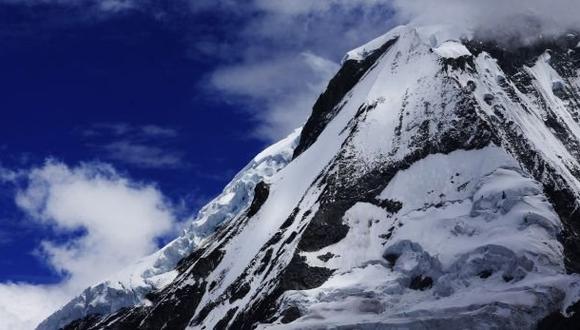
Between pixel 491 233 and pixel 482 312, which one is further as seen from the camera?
pixel 491 233

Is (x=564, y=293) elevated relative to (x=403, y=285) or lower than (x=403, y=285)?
lower

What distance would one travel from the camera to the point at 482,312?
170m

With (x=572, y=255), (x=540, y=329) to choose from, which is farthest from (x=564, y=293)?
(x=572, y=255)

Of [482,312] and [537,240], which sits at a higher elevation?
[537,240]

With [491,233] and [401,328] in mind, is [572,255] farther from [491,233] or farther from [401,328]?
[401,328]

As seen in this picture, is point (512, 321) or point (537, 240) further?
point (537, 240)

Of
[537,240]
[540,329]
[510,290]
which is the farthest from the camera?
[537,240]

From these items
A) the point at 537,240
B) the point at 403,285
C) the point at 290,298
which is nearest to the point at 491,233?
the point at 537,240

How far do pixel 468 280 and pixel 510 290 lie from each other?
1358cm

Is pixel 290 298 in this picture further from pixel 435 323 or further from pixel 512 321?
pixel 512 321

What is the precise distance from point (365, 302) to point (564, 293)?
145 feet

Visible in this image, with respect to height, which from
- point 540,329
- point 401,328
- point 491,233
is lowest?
point 540,329

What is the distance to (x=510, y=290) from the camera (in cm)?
17450

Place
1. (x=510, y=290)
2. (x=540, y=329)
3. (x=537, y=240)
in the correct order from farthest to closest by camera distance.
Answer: (x=537, y=240), (x=510, y=290), (x=540, y=329)
